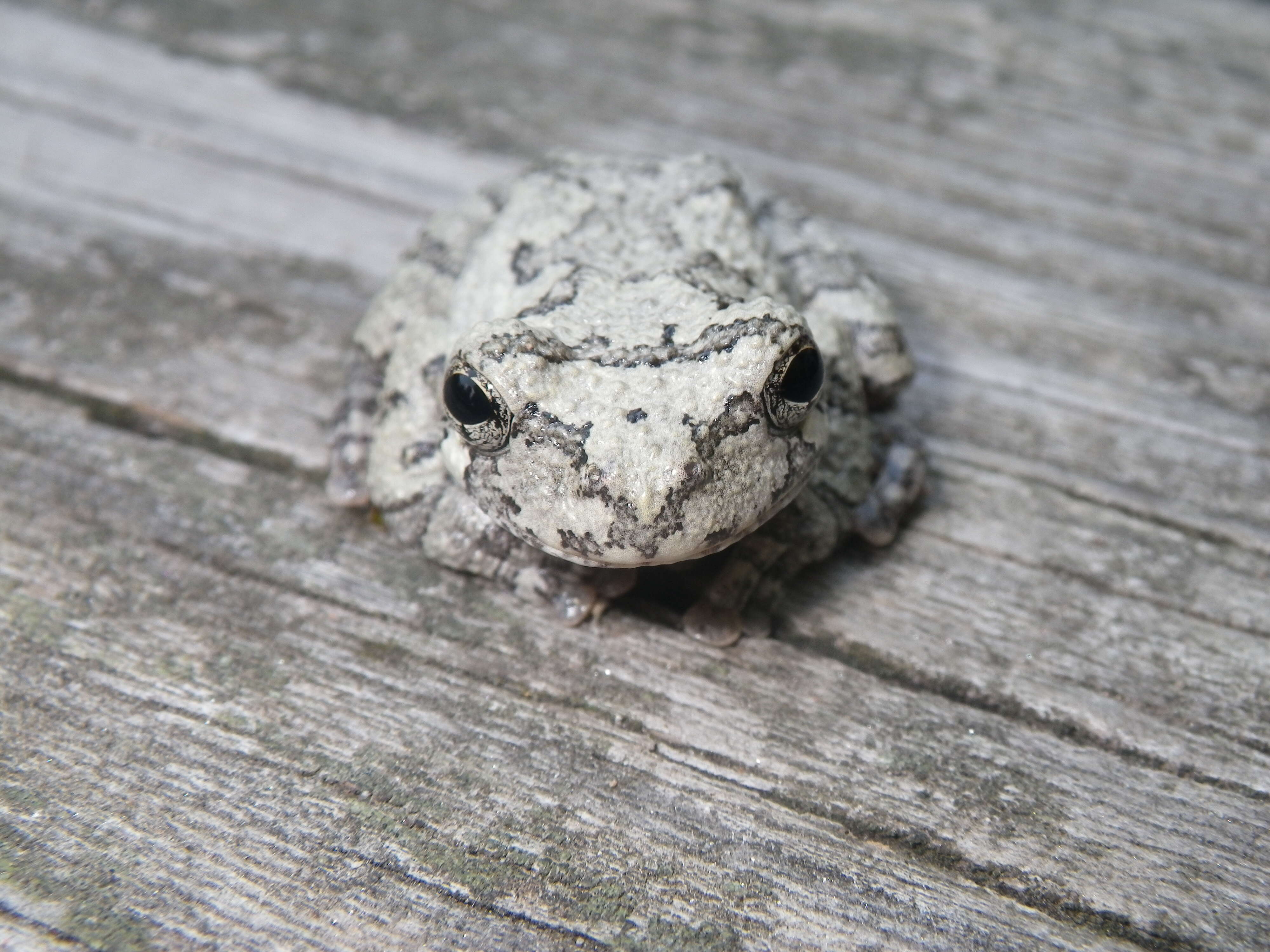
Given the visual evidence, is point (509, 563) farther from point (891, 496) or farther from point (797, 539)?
point (891, 496)

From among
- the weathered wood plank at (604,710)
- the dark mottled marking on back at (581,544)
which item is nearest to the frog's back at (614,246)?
the dark mottled marking on back at (581,544)

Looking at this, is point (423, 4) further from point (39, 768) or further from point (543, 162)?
point (39, 768)

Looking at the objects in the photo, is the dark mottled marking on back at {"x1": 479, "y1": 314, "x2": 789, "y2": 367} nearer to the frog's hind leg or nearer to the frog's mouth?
the frog's mouth

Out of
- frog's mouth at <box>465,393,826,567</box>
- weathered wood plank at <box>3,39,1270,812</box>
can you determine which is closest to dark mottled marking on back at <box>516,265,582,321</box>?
frog's mouth at <box>465,393,826,567</box>

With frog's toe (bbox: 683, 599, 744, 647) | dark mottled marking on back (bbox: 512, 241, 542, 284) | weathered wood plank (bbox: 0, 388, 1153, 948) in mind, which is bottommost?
weathered wood plank (bbox: 0, 388, 1153, 948)

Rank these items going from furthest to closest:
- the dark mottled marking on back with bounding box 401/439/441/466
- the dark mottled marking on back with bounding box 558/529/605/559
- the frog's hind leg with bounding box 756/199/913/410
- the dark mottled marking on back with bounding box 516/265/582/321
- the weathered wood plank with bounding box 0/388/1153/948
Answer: the frog's hind leg with bounding box 756/199/913/410, the dark mottled marking on back with bounding box 401/439/441/466, the dark mottled marking on back with bounding box 516/265/582/321, the dark mottled marking on back with bounding box 558/529/605/559, the weathered wood plank with bounding box 0/388/1153/948

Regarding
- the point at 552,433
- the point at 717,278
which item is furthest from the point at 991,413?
the point at 552,433
